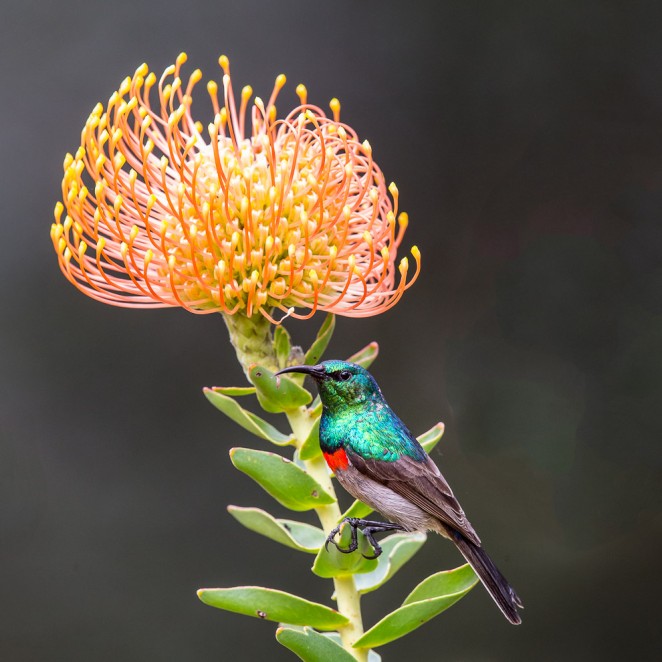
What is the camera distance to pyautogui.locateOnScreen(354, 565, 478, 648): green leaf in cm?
86

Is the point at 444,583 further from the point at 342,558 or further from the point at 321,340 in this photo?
the point at 321,340

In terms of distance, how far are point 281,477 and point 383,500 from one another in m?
0.11

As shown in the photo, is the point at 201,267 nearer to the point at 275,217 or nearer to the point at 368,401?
the point at 275,217

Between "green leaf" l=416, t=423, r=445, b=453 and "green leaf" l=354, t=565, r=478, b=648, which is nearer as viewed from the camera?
"green leaf" l=354, t=565, r=478, b=648

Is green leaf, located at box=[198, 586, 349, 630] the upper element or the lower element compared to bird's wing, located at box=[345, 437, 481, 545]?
lower

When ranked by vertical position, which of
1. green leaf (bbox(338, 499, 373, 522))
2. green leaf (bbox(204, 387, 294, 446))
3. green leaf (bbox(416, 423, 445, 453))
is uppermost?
green leaf (bbox(204, 387, 294, 446))

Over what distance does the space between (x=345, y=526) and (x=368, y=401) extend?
5.5 inches

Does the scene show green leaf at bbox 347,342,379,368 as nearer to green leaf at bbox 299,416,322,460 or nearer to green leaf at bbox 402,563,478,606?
green leaf at bbox 299,416,322,460

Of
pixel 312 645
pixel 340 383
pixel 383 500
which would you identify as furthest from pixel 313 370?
pixel 312 645

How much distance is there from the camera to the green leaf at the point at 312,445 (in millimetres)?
962

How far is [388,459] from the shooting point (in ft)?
3.13

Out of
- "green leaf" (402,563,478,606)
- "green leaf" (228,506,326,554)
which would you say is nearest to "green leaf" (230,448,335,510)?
"green leaf" (228,506,326,554)

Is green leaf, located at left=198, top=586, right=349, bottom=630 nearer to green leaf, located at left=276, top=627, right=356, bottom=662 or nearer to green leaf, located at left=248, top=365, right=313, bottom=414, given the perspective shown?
green leaf, located at left=276, top=627, right=356, bottom=662

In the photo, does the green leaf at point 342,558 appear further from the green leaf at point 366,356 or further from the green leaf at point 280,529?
the green leaf at point 366,356
